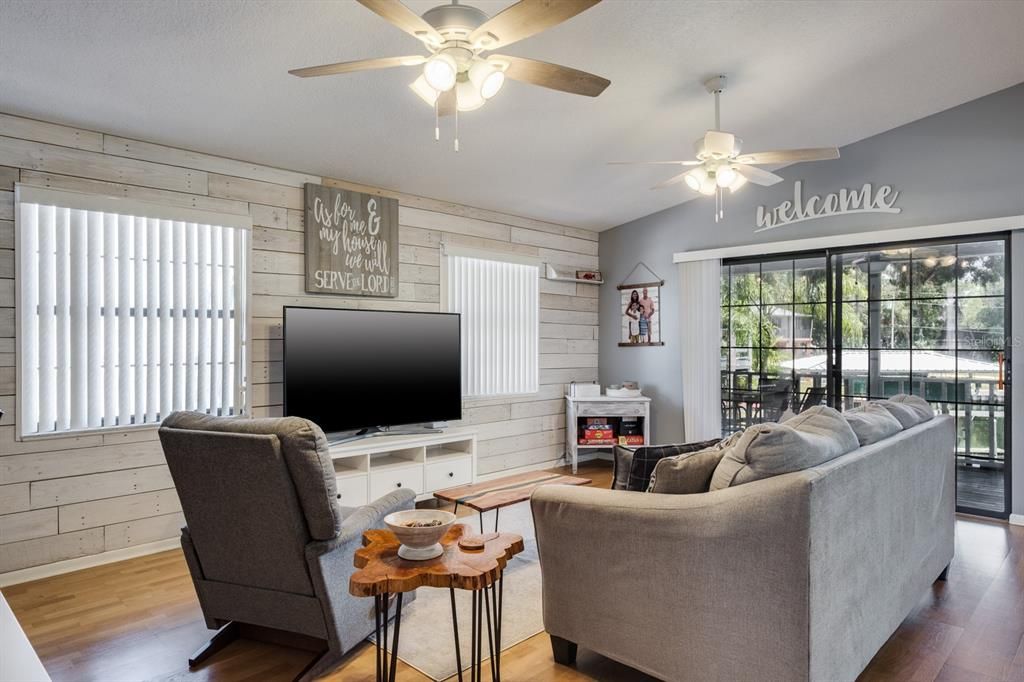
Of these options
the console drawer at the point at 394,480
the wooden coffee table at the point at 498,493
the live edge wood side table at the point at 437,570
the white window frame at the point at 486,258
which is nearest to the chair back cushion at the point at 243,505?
the live edge wood side table at the point at 437,570

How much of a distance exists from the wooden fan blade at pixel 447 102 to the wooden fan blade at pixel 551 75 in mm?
280

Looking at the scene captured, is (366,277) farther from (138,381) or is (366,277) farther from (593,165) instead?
(593,165)

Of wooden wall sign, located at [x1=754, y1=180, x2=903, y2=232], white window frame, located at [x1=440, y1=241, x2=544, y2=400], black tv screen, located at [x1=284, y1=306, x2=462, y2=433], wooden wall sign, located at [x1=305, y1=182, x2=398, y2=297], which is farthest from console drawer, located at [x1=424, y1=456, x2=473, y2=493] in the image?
wooden wall sign, located at [x1=754, y1=180, x2=903, y2=232]

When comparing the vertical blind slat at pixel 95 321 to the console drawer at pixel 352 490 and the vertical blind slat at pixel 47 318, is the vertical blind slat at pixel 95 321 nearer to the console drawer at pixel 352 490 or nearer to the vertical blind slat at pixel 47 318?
the vertical blind slat at pixel 47 318

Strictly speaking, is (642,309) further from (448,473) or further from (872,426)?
(872,426)

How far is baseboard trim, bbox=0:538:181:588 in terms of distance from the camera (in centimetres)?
316

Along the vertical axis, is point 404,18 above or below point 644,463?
above

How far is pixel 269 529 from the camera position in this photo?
2213mm

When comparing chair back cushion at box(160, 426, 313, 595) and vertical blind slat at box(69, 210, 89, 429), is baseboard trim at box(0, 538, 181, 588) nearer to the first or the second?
vertical blind slat at box(69, 210, 89, 429)

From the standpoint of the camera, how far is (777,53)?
136 inches

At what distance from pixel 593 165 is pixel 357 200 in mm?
1820

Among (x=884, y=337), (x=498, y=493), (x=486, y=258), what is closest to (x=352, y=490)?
(x=498, y=493)

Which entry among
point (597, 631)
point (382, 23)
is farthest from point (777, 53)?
point (597, 631)

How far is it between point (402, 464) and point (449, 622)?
66.9 inches
